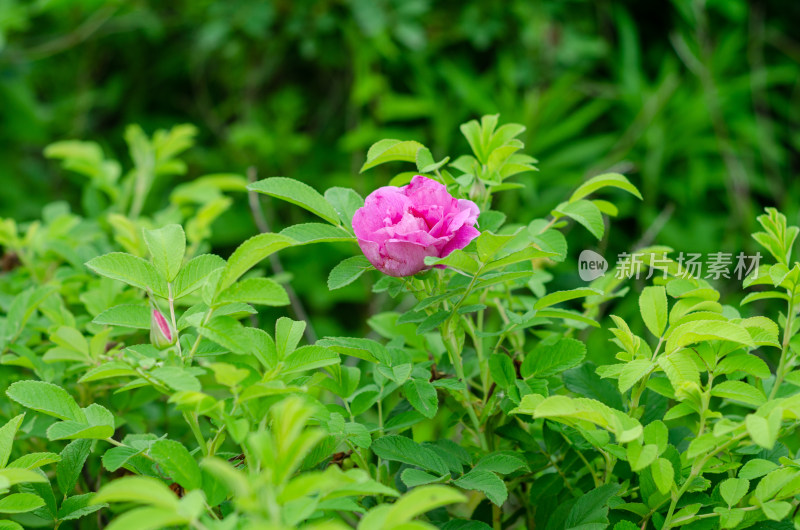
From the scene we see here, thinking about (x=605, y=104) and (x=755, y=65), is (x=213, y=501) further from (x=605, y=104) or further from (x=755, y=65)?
(x=755, y=65)

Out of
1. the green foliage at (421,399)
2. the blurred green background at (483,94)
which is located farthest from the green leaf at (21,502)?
the blurred green background at (483,94)

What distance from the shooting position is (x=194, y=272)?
48cm

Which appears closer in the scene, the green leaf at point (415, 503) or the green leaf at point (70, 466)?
the green leaf at point (415, 503)

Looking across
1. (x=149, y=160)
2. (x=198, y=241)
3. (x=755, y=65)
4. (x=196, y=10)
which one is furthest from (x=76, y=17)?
(x=755, y=65)

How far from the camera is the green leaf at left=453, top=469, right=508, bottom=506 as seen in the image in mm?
444

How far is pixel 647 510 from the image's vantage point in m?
0.47

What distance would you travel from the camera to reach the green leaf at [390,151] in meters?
0.52

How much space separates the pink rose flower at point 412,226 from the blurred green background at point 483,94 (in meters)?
1.26

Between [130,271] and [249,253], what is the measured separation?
0.09m

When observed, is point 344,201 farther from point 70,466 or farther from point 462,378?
point 70,466

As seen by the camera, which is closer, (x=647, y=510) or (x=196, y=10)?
(x=647, y=510)

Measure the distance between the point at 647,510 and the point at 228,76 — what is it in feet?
6.25

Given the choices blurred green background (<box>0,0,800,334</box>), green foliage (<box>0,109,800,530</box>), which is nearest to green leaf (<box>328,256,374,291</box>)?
green foliage (<box>0,109,800,530</box>)

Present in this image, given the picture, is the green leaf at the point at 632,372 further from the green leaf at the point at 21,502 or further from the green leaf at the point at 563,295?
the green leaf at the point at 21,502
